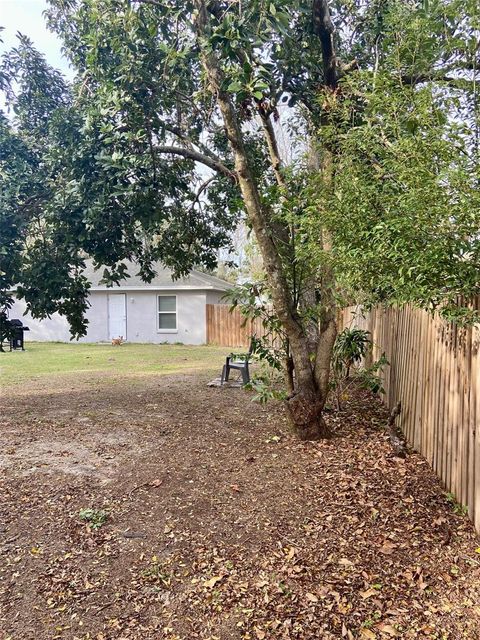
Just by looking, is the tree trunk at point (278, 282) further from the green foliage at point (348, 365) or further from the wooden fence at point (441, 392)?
the wooden fence at point (441, 392)

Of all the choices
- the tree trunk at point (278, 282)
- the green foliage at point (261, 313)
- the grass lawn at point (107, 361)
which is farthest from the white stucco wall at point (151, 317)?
Result: the tree trunk at point (278, 282)

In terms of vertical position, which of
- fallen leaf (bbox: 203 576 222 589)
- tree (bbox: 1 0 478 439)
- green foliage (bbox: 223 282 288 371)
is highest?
tree (bbox: 1 0 478 439)

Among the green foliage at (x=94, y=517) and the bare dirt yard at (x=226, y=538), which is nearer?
the bare dirt yard at (x=226, y=538)

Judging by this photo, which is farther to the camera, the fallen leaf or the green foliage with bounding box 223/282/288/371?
the green foliage with bounding box 223/282/288/371

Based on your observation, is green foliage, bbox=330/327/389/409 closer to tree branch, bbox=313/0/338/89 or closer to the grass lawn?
tree branch, bbox=313/0/338/89

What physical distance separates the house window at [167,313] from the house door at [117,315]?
58.9 inches

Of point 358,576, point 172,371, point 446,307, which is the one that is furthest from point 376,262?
point 172,371

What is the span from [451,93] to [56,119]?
448 cm

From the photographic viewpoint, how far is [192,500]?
3689 mm

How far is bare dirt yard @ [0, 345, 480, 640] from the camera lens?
8.20 ft

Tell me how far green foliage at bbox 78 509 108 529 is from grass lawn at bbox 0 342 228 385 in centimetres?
670

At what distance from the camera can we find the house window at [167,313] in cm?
1873

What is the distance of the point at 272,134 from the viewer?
19.7 feet

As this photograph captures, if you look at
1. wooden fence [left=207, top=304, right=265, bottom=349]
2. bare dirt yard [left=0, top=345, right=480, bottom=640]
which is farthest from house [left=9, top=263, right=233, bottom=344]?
bare dirt yard [left=0, top=345, right=480, bottom=640]
